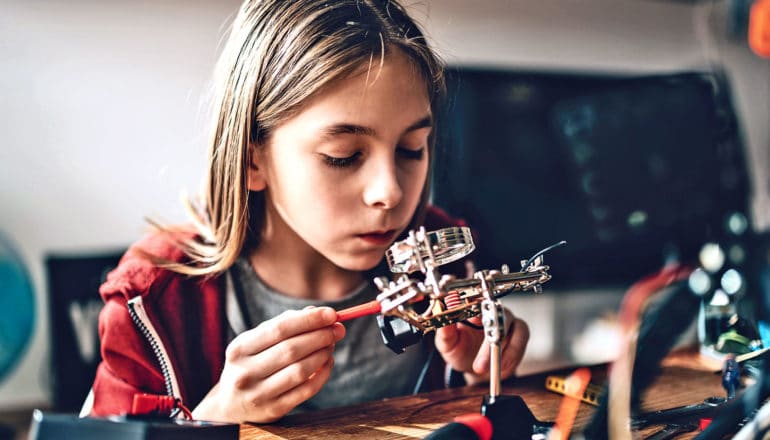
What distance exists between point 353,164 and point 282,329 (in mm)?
127

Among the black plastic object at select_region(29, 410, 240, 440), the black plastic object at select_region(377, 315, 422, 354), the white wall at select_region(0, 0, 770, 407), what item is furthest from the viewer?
the white wall at select_region(0, 0, 770, 407)

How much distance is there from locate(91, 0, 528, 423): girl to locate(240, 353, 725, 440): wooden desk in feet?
0.07

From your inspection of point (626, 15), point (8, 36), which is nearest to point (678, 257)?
point (626, 15)

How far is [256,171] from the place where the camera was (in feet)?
1.74

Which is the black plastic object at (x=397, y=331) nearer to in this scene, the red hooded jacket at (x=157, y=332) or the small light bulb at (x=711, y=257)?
the red hooded jacket at (x=157, y=332)

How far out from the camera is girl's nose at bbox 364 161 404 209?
0.50 meters

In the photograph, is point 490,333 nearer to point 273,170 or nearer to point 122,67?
point 273,170

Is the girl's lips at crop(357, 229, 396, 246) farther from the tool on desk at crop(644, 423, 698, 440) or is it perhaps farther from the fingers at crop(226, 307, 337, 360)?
the tool on desk at crop(644, 423, 698, 440)

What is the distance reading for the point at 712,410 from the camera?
508 millimetres

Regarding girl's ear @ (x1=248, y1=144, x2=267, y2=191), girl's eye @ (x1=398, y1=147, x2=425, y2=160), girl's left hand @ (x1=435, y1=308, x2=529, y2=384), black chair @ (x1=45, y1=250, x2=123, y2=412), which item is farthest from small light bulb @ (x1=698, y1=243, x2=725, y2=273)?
black chair @ (x1=45, y1=250, x2=123, y2=412)

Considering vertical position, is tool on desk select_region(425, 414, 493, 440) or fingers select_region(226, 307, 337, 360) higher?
fingers select_region(226, 307, 337, 360)

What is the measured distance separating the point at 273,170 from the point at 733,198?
2.09ft

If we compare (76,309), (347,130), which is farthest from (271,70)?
(76,309)

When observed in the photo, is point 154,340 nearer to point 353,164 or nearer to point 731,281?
point 353,164
